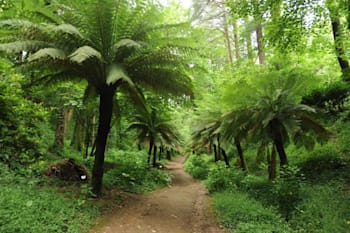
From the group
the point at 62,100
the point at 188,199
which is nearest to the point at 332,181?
the point at 188,199

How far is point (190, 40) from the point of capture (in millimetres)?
5172

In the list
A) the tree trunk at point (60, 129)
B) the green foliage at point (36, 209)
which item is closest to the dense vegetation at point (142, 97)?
the green foliage at point (36, 209)

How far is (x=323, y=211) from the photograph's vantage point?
4.51 m

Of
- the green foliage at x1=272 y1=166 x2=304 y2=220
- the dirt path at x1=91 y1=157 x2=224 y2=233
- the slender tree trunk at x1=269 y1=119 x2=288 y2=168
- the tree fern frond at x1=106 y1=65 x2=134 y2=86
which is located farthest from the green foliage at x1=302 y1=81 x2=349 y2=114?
the tree fern frond at x1=106 y1=65 x2=134 y2=86

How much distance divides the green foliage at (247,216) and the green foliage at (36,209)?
263 cm

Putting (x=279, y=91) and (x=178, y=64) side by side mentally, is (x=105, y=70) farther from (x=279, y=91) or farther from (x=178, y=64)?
(x=279, y=91)

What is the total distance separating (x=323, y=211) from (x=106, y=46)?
538 centimetres

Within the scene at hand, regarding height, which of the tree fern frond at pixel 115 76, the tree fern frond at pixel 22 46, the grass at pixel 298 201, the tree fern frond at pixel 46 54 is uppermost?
the tree fern frond at pixel 22 46

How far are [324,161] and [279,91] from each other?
2.64m

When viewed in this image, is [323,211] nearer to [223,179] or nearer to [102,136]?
[223,179]

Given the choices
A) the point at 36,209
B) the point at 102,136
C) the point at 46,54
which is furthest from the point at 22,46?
the point at 36,209

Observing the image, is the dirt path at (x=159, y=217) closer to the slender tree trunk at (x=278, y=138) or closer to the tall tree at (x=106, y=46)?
the tall tree at (x=106, y=46)

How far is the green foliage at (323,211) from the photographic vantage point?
403cm

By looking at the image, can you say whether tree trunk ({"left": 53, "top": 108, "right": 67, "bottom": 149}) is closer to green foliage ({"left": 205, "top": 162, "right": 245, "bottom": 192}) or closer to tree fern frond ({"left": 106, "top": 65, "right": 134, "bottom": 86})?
tree fern frond ({"left": 106, "top": 65, "right": 134, "bottom": 86})
